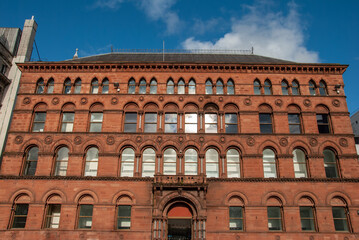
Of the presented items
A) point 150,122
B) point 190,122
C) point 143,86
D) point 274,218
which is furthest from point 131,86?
point 274,218

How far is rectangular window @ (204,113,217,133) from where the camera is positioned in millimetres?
26781

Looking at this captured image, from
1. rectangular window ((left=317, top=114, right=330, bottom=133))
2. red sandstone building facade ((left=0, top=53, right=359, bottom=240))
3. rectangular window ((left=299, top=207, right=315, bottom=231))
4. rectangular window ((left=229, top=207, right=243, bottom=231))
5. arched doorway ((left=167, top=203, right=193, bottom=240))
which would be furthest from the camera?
rectangular window ((left=317, top=114, right=330, bottom=133))

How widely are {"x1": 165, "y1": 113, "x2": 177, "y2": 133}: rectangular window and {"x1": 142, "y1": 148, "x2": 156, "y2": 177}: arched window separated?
2.62m

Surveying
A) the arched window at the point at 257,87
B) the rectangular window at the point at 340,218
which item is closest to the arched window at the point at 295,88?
the arched window at the point at 257,87

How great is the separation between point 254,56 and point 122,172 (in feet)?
68.5

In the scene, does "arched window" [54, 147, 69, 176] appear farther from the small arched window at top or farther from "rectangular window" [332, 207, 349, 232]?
"rectangular window" [332, 207, 349, 232]

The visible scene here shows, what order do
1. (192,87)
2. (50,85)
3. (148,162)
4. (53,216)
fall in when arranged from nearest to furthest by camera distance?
(53,216), (148,162), (192,87), (50,85)

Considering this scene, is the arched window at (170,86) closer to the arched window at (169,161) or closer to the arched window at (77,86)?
the arched window at (169,161)

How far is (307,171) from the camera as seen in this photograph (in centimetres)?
2534

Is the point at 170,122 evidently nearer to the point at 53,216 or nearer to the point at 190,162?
the point at 190,162

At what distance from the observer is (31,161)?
2591 cm

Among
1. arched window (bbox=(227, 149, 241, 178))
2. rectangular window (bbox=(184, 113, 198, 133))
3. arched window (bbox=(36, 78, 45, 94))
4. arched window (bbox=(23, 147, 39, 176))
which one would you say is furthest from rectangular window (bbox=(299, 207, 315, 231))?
arched window (bbox=(36, 78, 45, 94))

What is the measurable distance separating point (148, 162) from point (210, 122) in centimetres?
713

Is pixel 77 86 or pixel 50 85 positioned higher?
pixel 50 85
